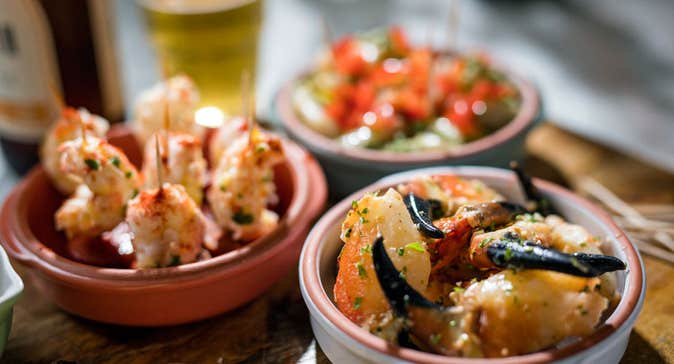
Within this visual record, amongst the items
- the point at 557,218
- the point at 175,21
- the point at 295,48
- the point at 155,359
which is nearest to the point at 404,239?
the point at 557,218

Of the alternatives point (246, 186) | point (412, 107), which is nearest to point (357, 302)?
point (246, 186)

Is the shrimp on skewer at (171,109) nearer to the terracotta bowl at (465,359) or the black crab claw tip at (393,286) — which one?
the terracotta bowl at (465,359)

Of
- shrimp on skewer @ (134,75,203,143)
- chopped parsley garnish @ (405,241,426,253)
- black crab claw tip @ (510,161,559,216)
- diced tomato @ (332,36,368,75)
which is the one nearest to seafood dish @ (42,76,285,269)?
shrimp on skewer @ (134,75,203,143)

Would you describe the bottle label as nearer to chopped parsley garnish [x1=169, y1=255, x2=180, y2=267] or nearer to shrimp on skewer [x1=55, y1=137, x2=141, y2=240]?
shrimp on skewer [x1=55, y1=137, x2=141, y2=240]

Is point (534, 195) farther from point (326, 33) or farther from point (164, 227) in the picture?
point (326, 33)

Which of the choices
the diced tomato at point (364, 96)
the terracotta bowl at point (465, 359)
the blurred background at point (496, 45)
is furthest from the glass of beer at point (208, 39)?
the terracotta bowl at point (465, 359)

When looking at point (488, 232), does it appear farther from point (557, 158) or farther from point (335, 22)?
point (335, 22)
